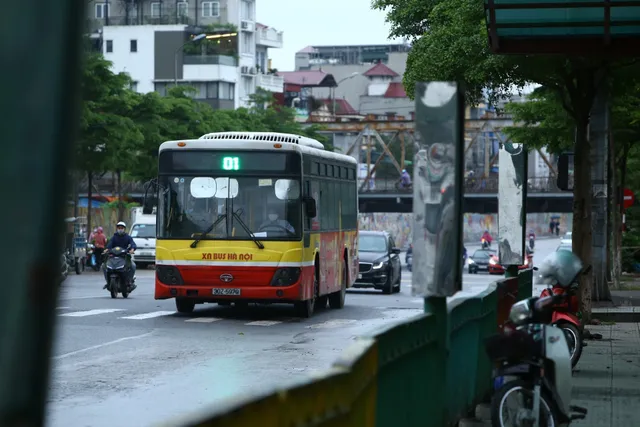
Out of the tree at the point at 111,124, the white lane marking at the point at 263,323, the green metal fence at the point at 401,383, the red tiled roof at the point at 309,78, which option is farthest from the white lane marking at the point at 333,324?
the red tiled roof at the point at 309,78

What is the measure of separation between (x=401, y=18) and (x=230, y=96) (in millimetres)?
80895

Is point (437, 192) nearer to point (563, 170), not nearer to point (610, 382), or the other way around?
point (610, 382)

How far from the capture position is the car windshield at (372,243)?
3712cm

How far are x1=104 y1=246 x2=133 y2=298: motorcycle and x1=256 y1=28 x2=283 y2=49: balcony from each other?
98165 millimetres

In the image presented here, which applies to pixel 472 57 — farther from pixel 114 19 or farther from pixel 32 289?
pixel 114 19

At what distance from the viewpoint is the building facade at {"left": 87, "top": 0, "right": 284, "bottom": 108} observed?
11281 cm

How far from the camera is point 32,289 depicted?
1290 millimetres

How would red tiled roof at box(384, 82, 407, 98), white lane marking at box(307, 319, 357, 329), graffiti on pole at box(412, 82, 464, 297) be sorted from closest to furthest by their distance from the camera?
1. graffiti on pole at box(412, 82, 464, 297)
2. white lane marking at box(307, 319, 357, 329)
3. red tiled roof at box(384, 82, 407, 98)

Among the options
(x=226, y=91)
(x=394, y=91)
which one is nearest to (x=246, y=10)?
(x=226, y=91)

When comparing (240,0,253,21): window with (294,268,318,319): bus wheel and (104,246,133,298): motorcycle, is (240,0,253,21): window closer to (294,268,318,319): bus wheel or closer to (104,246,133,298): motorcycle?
(104,246,133,298): motorcycle

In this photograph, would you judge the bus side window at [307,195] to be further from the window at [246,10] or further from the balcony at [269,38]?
the balcony at [269,38]

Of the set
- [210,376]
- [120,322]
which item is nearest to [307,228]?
[120,322]

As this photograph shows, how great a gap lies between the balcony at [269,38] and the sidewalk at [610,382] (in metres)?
109

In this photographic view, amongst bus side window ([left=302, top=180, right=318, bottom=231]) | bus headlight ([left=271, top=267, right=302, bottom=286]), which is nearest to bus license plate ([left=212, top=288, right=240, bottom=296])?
bus headlight ([left=271, top=267, right=302, bottom=286])
